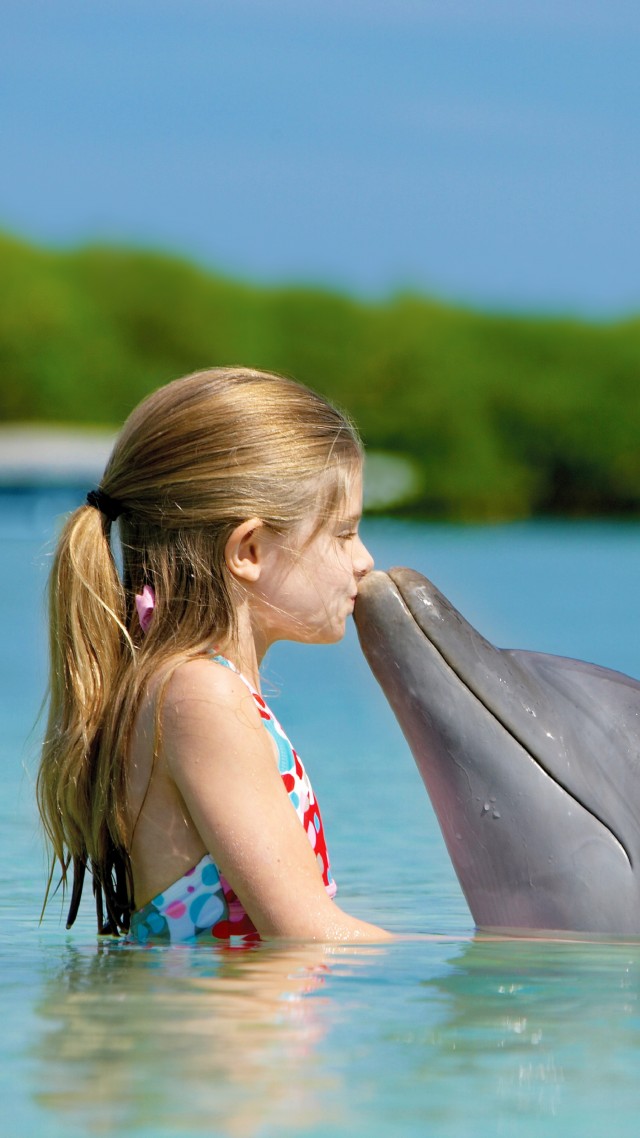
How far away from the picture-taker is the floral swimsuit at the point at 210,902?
406 centimetres

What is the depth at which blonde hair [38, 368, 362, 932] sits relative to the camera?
4.10m

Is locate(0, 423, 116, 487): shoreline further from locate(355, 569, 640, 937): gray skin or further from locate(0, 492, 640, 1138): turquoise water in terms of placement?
locate(355, 569, 640, 937): gray skin

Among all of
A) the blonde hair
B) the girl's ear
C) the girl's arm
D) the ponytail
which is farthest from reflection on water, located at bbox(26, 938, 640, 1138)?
the girl's ear

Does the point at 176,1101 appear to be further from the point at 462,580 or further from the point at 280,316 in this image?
the point at 280,316

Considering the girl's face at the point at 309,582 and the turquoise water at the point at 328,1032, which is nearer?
the turquoise water at the point at 328,1032

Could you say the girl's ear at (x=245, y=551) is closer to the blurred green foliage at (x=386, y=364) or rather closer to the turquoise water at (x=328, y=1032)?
the turquoise water at (x=328, y=1032)

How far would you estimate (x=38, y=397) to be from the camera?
5428cm

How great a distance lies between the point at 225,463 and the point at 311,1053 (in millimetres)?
1501

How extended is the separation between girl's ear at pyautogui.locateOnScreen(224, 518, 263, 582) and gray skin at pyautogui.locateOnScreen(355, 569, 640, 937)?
11.3 inches

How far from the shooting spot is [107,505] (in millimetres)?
4223

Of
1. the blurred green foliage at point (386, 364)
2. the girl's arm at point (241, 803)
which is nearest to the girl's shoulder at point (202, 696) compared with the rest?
the girl's arm at point (241, 803)

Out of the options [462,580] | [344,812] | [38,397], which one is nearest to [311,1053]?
[344,812]

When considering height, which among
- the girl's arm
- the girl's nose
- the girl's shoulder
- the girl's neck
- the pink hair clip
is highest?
the girl's nose

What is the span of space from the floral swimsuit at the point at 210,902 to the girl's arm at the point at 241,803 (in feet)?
0.42
